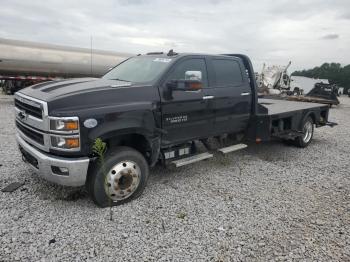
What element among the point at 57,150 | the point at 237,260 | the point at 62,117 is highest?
the point at 62,117

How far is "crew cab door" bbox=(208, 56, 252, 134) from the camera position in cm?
539

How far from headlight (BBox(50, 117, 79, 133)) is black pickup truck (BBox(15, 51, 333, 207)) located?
12mm

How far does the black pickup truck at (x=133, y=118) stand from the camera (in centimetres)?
374

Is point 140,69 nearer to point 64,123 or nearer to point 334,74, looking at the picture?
point 64,123

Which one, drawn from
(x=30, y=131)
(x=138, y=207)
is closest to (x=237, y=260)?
(x=138, y=207)

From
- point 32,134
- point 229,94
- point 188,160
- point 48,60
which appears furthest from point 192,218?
point 48,60

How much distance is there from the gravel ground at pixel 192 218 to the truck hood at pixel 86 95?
137 cm

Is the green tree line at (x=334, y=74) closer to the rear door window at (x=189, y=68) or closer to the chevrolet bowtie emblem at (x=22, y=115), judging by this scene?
→ the rear door window at (x=189, y=68)

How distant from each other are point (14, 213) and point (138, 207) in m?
1.56

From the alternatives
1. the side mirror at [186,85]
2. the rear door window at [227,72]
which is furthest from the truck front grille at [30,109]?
the rear door window at [227,72]

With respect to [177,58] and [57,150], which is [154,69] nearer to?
[177,58]

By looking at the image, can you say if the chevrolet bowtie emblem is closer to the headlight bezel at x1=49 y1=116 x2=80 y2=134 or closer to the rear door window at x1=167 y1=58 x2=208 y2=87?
the headlight bezel at x1=49 y1=116 x2=80 y2=134

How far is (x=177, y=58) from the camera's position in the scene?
488cm

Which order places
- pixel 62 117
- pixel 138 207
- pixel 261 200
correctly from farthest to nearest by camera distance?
pixel 261 200, pixel 138 207, pixel 62 117
